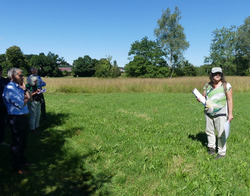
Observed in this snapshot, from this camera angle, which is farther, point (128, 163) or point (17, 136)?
point (128, 163)

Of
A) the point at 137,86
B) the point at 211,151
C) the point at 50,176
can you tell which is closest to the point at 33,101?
the point at 50,176

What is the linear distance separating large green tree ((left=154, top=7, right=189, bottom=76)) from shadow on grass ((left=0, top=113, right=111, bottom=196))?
3655 cm

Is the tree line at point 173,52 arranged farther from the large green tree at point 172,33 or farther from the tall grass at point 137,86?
the tall grass at point 137,86

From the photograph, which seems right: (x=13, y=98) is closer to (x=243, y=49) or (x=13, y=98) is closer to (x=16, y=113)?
(x=16, y=113)

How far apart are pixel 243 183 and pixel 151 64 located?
41.1 m

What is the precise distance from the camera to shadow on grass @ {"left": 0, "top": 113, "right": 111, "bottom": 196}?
2.82 meters

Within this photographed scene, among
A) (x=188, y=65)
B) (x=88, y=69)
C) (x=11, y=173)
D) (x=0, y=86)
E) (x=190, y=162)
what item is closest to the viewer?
(x=11, y=173)

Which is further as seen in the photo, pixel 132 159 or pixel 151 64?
pixel 151 64

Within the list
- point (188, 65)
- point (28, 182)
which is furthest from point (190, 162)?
point (188, 65)

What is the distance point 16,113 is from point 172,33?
38.1 metres

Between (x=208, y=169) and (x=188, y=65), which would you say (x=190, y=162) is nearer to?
(x=208, y=169)

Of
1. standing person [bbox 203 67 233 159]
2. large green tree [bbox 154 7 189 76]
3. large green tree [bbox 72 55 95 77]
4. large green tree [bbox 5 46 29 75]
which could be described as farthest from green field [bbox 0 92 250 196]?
large green tree [bbox 72 55 95 77]

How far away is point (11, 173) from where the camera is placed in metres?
3.23

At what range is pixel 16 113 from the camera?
3.12m
